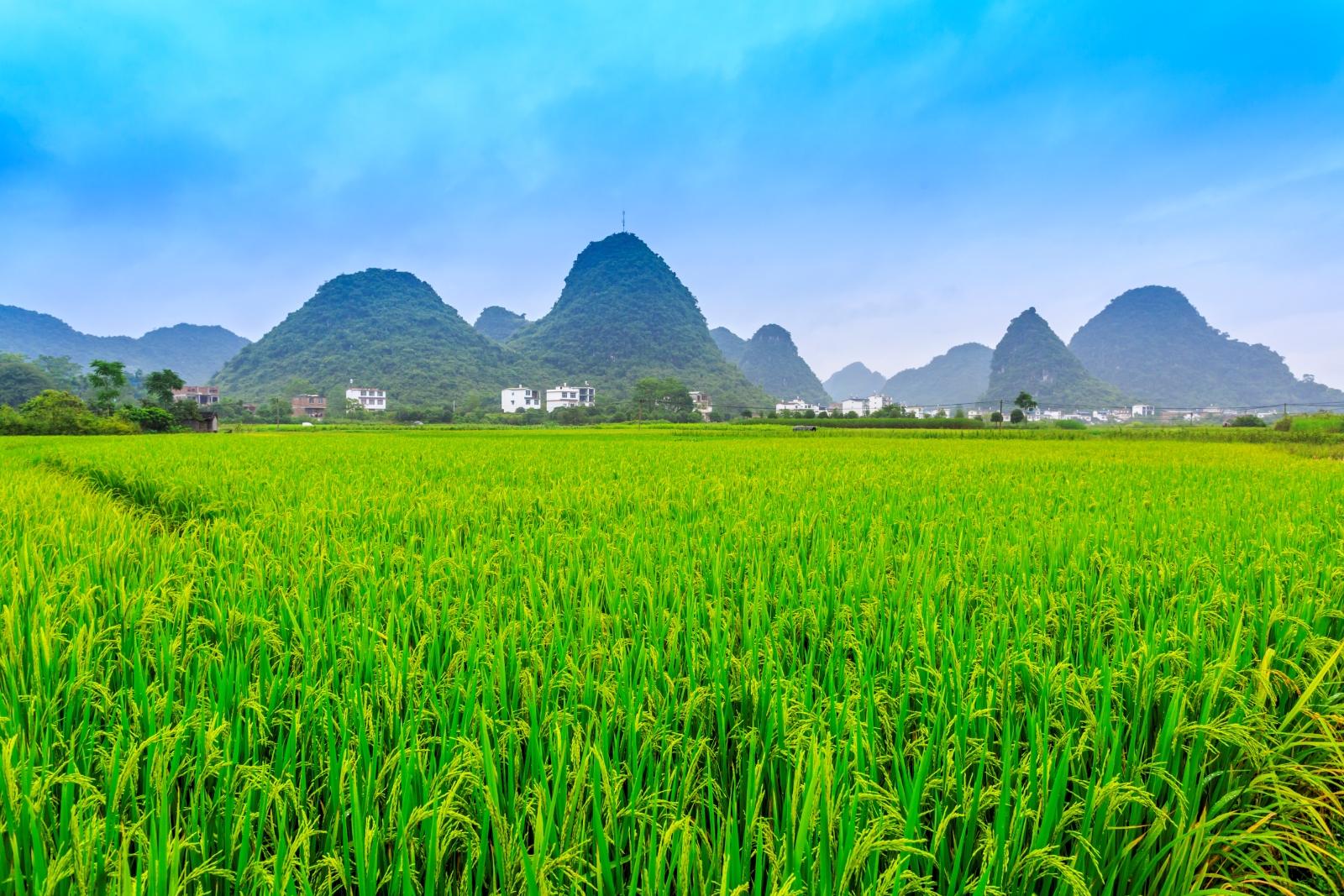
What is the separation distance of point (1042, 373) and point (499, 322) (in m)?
157

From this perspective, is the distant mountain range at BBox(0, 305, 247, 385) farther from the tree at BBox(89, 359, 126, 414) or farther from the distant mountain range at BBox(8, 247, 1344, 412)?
the tree at BBox(89, 359, 126, 414)

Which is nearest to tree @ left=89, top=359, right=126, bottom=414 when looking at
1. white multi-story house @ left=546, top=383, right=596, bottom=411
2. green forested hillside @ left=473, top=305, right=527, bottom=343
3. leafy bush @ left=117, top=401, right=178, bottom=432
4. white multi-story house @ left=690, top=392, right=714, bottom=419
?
leafy bush @ left=117, top=401, right=178, bottom=432

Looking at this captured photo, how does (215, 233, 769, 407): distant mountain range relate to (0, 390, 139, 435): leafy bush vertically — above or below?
above

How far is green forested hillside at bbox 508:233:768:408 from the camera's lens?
112000 mm

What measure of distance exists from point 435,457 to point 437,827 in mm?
9220

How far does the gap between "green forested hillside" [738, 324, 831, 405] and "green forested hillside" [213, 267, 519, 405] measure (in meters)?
87.0

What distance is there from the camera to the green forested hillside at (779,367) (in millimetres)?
167375

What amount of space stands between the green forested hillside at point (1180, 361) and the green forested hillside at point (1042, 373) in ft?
108

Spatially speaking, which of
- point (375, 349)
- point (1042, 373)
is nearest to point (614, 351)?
point (375, 349)

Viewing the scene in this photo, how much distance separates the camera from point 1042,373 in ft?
427

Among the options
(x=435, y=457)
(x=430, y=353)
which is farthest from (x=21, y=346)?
(x=435, y=457)

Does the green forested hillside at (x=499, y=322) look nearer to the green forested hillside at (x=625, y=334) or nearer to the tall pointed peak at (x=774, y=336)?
the green forested hillside at (x=625, y=334)

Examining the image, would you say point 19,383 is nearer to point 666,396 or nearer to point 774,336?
point 666,396

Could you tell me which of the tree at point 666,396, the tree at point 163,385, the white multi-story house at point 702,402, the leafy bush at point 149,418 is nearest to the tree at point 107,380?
the tree at point 163,385
